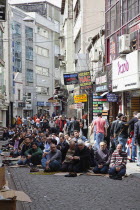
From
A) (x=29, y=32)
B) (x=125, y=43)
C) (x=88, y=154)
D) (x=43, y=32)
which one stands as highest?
(x=43, y=32)

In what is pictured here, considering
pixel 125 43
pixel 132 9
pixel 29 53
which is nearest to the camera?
pixel 125 43

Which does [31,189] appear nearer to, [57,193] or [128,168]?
[57,193]

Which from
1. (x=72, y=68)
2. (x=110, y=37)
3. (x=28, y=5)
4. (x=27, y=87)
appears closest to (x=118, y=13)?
(x=110, y=37)

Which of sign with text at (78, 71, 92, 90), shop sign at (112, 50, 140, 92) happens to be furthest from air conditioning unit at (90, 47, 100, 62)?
shop sign at (112, 50, 140, 92)

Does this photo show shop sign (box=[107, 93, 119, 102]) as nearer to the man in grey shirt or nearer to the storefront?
the storefront

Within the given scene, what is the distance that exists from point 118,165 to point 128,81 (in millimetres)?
10405

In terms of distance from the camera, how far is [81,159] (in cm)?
1614

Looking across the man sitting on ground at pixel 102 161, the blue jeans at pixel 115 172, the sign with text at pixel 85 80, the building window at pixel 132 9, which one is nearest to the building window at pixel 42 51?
the sign with text at pixel 85 80

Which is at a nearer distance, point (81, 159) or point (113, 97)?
point (81, 159)

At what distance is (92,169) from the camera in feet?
55.0

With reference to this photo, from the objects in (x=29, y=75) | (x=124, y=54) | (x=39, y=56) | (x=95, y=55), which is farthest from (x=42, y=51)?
(x=124, y=54)

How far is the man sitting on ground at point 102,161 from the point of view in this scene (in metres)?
15.4

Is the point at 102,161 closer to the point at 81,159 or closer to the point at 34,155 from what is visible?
the point at 81,159

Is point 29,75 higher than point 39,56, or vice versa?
point 39,56
